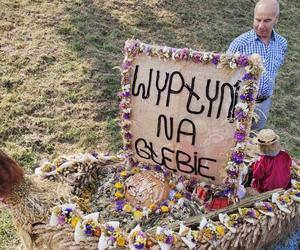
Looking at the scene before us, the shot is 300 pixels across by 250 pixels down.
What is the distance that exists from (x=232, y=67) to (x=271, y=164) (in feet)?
2.50

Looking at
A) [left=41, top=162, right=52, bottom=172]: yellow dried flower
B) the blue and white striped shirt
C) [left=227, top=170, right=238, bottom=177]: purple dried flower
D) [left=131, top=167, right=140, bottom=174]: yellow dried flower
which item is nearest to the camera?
[left=227, top=170, right=238, bottom=177]: purple dried flower

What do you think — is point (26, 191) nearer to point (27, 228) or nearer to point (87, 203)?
point (27, 228)

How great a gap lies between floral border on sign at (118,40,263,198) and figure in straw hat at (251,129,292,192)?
12.1 inches

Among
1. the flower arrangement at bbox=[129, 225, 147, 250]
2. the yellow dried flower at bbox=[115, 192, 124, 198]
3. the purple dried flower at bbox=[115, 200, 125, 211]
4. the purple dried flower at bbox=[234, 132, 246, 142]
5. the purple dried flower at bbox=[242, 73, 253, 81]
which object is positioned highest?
the purple dried flower at bbox=[242, 73, 253, 81]

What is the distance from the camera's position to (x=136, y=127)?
3.16 m

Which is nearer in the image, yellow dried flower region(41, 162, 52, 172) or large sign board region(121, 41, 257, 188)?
large sign board region(121, 41, 257, 188)

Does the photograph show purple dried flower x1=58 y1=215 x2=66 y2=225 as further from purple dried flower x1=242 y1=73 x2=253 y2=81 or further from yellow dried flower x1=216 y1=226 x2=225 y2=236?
purple dried flower x1=242 y1=73 x2=253 y2=81

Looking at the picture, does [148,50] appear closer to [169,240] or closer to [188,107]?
[188,107]

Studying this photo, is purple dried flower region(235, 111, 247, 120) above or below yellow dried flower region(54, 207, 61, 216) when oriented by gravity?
above

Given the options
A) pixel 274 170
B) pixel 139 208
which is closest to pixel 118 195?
pixel 139 208

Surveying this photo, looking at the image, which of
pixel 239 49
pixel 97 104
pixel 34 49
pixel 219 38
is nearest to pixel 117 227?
pixel 239 49

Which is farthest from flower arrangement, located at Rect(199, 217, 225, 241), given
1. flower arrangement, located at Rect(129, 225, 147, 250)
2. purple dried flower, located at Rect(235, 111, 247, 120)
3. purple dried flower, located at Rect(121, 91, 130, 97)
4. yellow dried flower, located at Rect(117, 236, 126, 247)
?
purple dried flower, located at Rect(121, 91, 130, 97)

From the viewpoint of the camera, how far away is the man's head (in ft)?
12.1

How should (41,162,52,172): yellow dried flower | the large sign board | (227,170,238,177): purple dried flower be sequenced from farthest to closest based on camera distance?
(41,162,52,172): yellow dried flower
(227,170,238,177): purple dried flower
the large sign board
